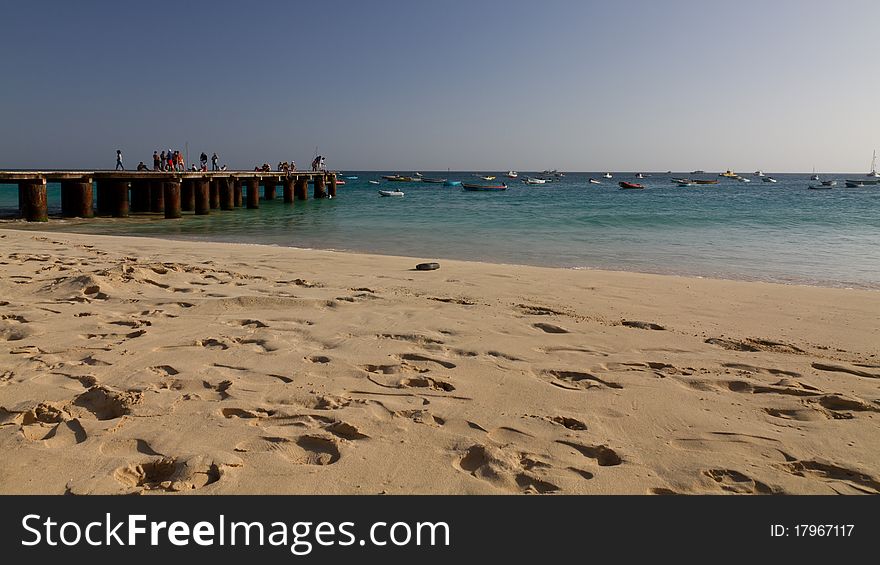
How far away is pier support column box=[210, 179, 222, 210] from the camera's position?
31.9 meters

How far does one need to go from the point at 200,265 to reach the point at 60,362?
5.34 m

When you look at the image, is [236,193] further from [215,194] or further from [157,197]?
[157,197]

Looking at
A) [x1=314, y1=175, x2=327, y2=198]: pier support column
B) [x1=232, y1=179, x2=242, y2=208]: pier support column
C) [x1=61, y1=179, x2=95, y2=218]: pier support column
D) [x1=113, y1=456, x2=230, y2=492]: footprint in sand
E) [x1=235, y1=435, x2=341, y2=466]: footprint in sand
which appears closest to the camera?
[x1=113, y1=456, x2=230, y2=492]: footprint in sand

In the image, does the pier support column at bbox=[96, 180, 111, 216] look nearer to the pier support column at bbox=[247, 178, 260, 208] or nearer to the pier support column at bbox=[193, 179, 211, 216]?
the pier support column at bbox=[193, 179, 211, 216]

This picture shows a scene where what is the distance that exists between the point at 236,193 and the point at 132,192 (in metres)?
6.61

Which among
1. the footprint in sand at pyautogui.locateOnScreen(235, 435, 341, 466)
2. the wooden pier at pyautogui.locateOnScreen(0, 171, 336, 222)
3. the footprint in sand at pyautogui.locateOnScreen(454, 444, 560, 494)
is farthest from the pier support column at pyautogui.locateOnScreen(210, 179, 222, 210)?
the footprint in sand at pyautogui.locateOnScreen(454, 444, 560, 494)

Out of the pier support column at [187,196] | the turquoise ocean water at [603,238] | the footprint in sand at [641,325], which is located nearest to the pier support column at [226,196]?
the turquoise ocean water at [603,238]

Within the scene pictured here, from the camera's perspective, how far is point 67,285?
22.5ft

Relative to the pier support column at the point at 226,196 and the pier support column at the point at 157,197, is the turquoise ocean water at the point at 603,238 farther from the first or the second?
the pier support column at the point at 157,197

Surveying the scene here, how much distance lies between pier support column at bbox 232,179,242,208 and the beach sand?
88.5ft

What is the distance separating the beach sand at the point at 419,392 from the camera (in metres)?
3.00

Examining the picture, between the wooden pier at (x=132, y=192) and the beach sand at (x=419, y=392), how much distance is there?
17686 mm
